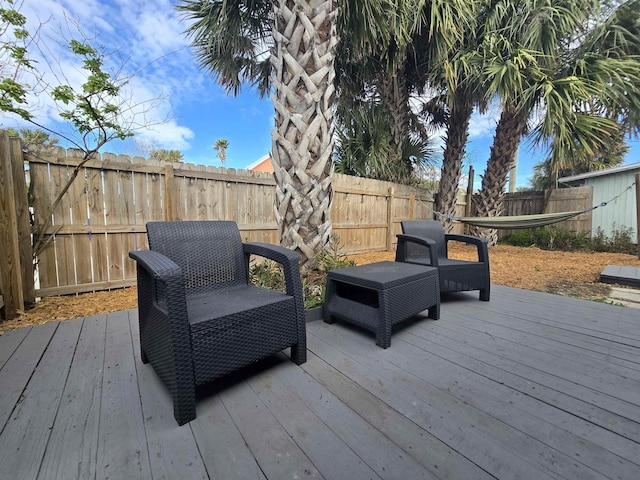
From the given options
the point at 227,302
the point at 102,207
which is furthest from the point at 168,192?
the point at 227,302

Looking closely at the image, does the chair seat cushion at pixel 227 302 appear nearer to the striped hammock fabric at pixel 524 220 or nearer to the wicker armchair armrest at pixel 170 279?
the wicker armchair armrest at pixel 170 279

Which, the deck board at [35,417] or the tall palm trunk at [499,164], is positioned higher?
the tall palm trunk at [499,164]

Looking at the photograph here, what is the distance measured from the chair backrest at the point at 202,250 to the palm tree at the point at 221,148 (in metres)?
17.4

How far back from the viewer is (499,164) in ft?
21.4

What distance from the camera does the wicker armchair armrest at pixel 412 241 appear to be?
240 cm

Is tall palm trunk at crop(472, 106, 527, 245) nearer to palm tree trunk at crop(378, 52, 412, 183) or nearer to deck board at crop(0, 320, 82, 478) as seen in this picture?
palm tree trunk at crop(378, 52, 412, 183)

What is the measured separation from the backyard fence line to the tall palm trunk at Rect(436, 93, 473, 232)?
14.6ft

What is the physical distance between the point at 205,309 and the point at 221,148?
1827 centimetres

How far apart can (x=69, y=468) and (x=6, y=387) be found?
80 centimetres

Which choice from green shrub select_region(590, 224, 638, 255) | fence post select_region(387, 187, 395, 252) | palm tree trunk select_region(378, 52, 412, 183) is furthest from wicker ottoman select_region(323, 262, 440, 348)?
green shrub select_region(590, 224, 638, 255)

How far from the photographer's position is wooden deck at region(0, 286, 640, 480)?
93cm

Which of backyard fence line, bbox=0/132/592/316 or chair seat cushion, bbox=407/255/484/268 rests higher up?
backyard fence line, bbox=0/132/592/316

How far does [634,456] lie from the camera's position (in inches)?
37.4

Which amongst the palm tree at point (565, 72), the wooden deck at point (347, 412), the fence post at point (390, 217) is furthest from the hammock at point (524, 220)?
the wooden deck at point (347, 412)
